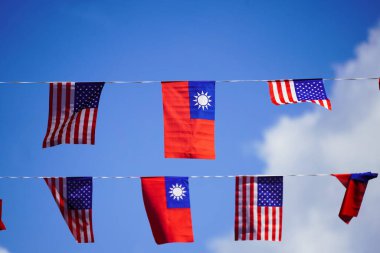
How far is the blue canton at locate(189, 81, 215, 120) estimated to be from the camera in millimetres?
11188

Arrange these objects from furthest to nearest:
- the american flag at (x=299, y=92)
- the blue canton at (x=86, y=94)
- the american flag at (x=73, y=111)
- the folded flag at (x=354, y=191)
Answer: the folded flag at (x=354, y=191), the blue canton at (x=86, y=94), the american flag at (x=299, y=92), the american flag at (x=73, y=111)

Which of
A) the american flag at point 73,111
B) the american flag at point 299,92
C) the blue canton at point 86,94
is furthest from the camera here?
the blue canton at point 86,94

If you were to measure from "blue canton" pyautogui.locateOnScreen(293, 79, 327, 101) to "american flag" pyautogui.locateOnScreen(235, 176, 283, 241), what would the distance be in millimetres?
1931

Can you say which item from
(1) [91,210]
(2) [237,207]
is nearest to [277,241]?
(2) [237,207]

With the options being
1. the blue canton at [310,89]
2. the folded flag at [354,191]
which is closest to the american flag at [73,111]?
the blue canton at [310,89]

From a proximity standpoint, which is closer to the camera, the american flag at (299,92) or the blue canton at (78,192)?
the american flag at (299,92)

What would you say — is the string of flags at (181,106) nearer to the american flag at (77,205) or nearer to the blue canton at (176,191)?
the blue canton at (176,191)

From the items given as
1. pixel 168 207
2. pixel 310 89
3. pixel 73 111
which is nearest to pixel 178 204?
pixel 168 207

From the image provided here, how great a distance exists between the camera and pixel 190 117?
11156 mm

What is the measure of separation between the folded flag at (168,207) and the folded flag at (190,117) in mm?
821

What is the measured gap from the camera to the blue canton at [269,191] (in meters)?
11.3

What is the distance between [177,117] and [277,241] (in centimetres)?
360

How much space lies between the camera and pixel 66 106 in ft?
36.4

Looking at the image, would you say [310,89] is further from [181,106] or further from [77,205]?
[77,205]
